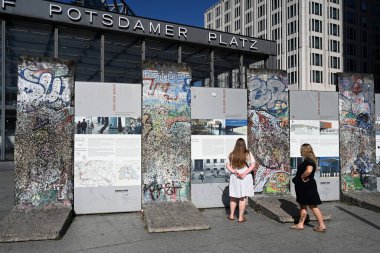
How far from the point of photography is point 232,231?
19.7 feet

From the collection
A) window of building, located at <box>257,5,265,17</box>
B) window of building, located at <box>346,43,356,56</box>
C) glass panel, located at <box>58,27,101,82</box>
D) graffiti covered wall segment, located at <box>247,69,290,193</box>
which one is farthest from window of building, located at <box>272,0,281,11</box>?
graffiti covered wall segment, located at <box>247,69,290,193</box>

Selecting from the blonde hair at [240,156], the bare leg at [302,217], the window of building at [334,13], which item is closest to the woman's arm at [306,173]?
the bare leg at [302,217]

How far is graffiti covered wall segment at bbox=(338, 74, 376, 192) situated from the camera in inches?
345

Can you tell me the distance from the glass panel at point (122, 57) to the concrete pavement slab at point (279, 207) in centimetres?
723

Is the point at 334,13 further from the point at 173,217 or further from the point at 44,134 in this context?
the point at 44,134

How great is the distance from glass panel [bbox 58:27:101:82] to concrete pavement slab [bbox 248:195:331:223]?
9.60 meters

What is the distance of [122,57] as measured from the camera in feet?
72.3

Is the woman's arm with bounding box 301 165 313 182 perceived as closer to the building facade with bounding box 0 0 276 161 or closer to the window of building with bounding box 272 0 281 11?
the building facade with bounding box 0 0 276 161

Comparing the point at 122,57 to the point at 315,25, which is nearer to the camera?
the point at 122,57

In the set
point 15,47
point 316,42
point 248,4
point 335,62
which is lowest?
point 15,47

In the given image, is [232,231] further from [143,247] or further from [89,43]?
[89,43]

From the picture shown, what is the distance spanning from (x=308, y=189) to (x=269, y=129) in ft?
7.74

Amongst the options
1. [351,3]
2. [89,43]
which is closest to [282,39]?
[351,3]

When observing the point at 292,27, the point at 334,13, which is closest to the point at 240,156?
the point at 292,27
